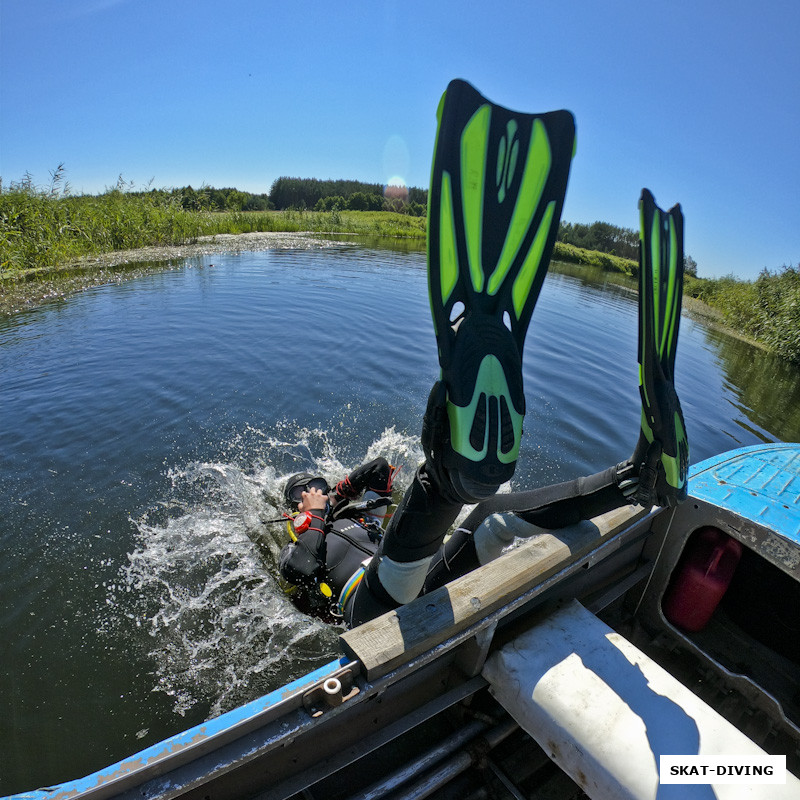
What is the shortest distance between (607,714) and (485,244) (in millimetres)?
1708

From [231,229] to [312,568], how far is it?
83.8 feet

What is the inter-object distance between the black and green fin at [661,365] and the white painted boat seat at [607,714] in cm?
69

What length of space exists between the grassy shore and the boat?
35.7 feet

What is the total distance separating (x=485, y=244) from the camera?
58.0 inches

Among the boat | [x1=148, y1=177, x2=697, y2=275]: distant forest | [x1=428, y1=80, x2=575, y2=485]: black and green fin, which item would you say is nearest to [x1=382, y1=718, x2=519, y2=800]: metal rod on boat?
the boat

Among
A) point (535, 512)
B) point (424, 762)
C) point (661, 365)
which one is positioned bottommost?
point (424, 762)

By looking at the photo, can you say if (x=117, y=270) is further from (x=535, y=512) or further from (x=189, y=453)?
(x=535, y=512)

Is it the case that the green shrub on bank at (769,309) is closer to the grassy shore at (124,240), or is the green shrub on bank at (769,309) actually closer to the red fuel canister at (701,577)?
the grassy shore at (124,240)

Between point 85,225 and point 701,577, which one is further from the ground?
point 85,225

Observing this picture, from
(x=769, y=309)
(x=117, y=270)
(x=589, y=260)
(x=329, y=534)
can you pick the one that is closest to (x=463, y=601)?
(x=329, y=534)

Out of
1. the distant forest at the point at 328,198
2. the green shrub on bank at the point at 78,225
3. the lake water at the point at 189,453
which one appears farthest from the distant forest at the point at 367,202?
the lake water at the point at 189,453

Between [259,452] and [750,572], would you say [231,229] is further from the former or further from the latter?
[750,572]

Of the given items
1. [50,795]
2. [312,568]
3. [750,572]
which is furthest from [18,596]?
[750,572]

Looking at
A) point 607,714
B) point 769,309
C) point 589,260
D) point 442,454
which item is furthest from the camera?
point 589,260
